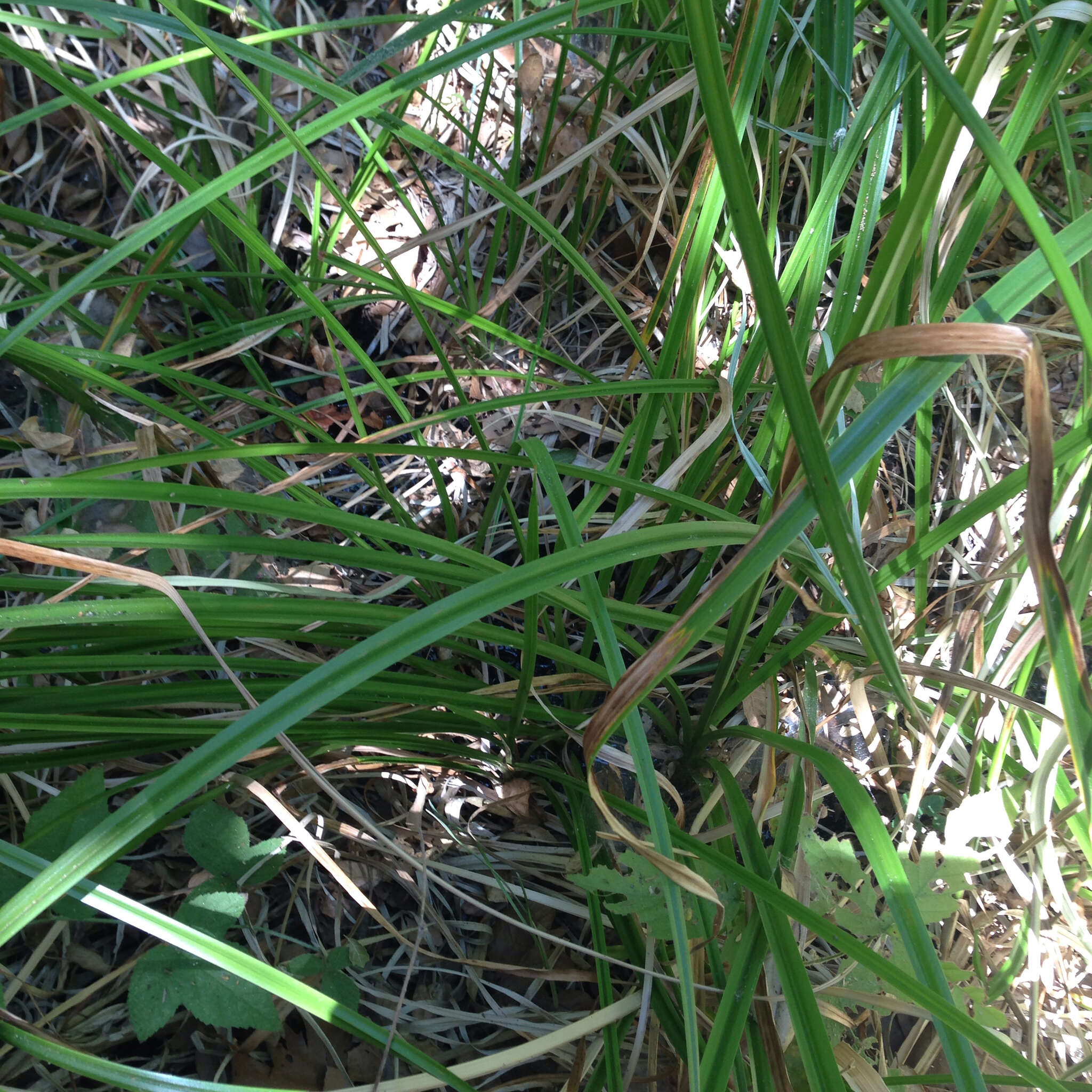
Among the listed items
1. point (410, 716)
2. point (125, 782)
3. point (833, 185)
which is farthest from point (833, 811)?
point (125, 782)

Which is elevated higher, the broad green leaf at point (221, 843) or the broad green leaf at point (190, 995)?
the broad green leaf at point (221, 843)

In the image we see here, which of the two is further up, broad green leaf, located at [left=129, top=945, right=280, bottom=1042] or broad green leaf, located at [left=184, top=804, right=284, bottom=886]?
broad green leaf, located at [left=184, top=804, right=284, bottom=886]

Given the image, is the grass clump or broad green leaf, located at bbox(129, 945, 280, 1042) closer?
the grass clump

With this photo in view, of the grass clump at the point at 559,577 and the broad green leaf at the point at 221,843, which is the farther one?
the broad green leaf at the point at 221,843

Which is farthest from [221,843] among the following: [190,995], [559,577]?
[559,577]

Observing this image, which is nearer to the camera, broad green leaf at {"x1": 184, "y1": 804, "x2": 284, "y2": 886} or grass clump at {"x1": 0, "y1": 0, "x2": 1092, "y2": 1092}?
grass clump at {"x1": 0, "y1": 0, "x2": 1092, "y2": 1092}

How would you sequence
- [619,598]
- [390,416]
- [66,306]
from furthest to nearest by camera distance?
[390,416] → [619,598] → [66,306]

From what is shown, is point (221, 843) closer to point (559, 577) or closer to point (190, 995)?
point (190, 995)

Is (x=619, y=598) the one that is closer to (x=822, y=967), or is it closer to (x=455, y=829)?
(x=455, y=829)

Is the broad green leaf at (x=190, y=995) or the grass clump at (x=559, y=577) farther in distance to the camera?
the broad green leaf at (x=190, y=995)

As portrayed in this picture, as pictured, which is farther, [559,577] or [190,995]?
[190,995]

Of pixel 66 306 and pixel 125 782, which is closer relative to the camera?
pixel 125 782
